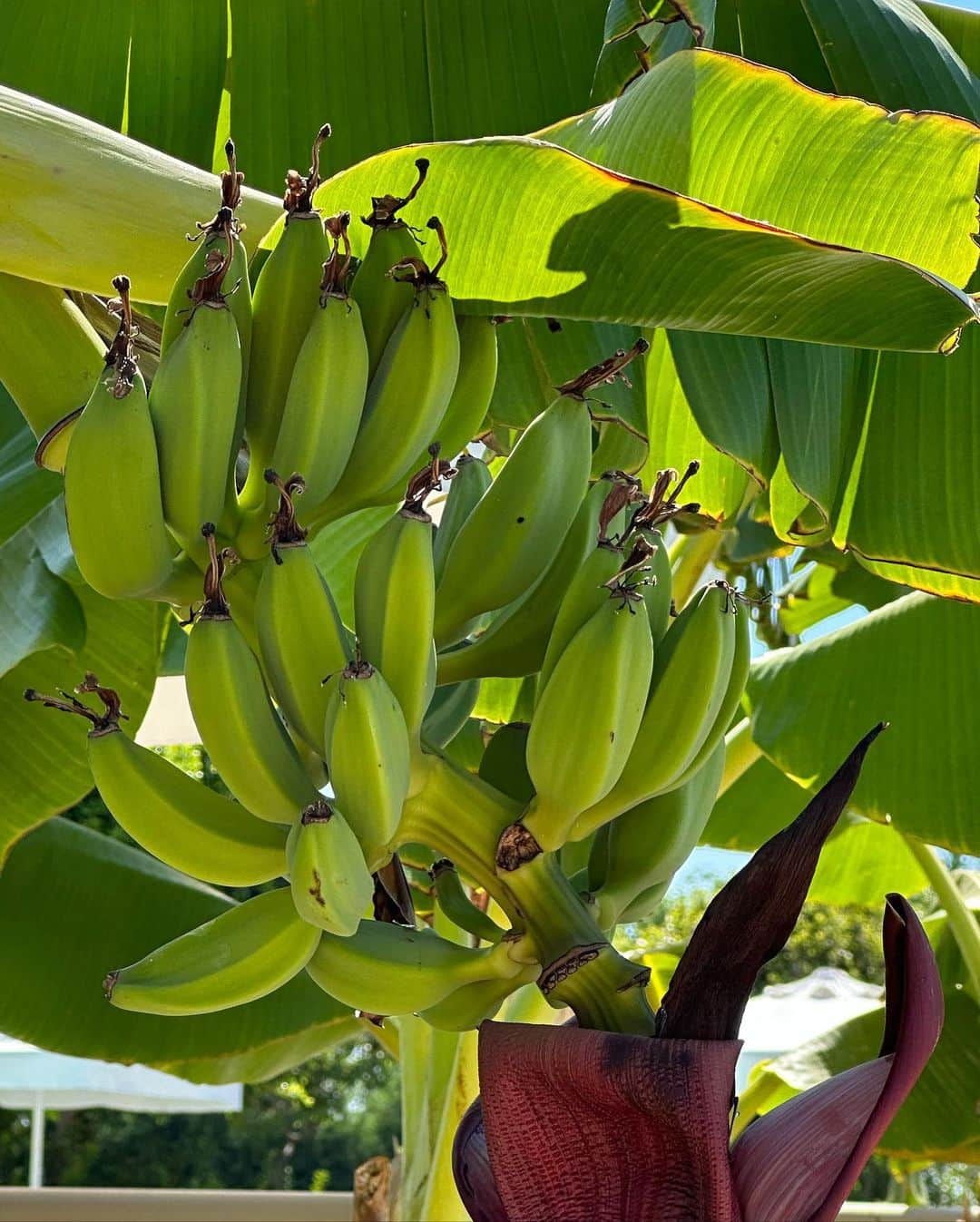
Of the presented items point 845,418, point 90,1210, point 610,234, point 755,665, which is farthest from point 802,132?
point 90,1210

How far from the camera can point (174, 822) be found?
55 centimetres

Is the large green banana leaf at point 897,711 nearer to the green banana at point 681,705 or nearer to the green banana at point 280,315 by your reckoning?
the green banana at point 681,705

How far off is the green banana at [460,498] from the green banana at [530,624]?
0.17 feet

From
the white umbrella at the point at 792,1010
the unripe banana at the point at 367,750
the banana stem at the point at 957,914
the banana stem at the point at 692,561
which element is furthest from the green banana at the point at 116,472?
the white umbrella at the point at 792,1010

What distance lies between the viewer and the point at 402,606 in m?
0.54

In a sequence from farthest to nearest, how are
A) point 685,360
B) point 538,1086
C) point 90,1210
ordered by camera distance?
1. point 90,1210
2. point 685,360
3. point 538,1086

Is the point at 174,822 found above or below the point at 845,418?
below

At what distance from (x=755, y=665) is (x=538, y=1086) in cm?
89

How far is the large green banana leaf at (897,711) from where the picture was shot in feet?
3.82

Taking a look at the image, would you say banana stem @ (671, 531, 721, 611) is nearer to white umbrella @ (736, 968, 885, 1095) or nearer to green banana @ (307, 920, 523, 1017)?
green banana @ (307, 920, 523, 1017)

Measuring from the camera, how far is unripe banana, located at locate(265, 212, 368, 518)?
1.88ft

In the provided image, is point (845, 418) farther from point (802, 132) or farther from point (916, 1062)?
point (916, 1062)

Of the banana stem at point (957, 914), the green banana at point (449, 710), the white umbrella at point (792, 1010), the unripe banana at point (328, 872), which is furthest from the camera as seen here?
the white umbrella at point (792, 1010)

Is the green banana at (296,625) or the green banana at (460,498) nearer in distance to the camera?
the green banana at (296,625)
